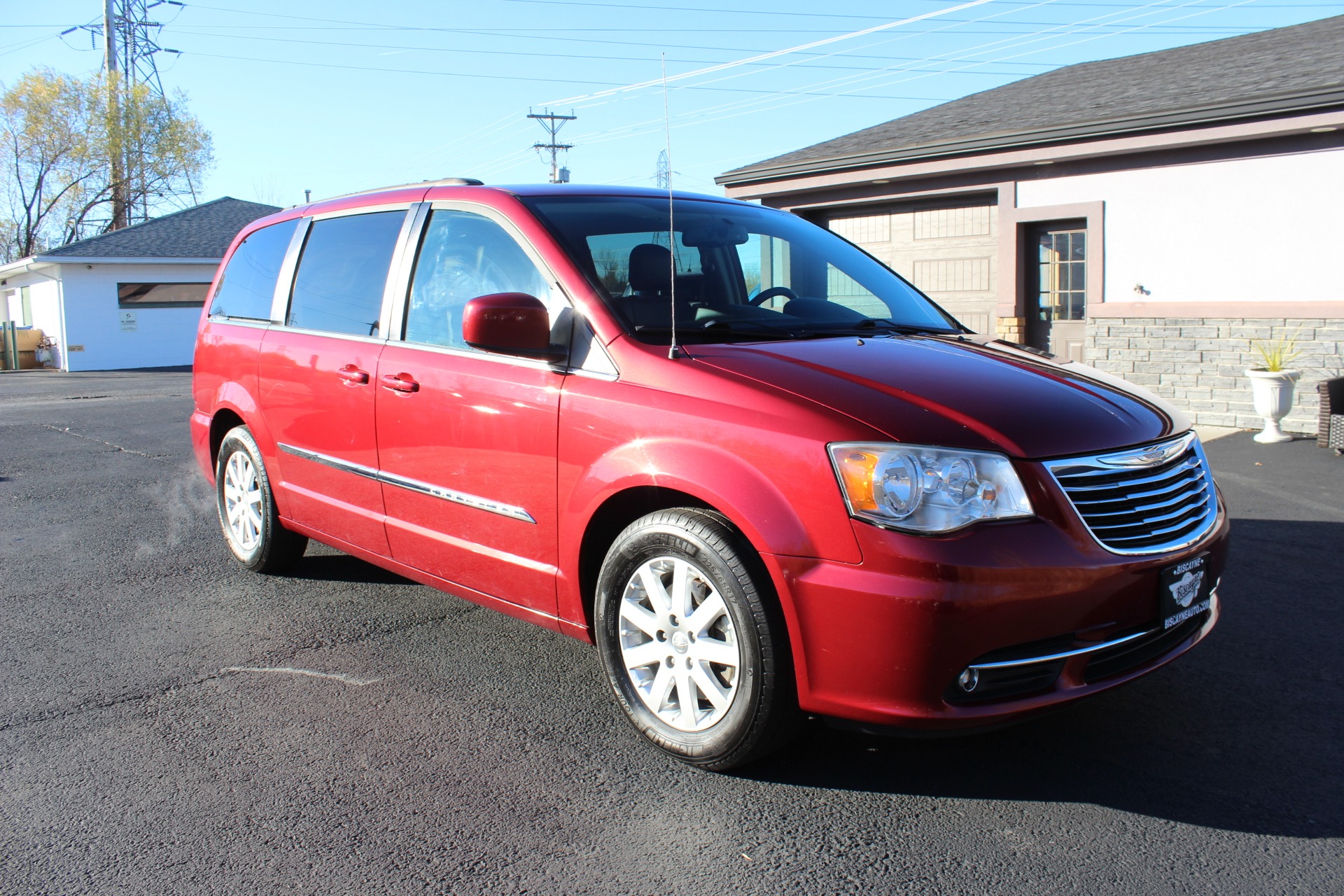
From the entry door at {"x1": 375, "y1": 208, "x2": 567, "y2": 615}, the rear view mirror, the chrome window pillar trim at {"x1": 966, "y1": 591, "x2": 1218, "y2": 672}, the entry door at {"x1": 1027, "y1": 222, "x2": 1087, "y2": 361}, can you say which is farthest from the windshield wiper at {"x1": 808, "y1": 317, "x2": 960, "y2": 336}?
the entry door at {"x1": 1027, "y1": 222, "x2": 1087, "y2": 361}

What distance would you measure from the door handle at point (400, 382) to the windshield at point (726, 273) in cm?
82

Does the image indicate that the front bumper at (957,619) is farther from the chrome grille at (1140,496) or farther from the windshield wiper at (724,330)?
the windshield wiper at (724,330)

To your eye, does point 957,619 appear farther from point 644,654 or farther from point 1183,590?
point 644,654

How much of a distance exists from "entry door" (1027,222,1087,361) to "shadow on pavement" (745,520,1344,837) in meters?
8.46

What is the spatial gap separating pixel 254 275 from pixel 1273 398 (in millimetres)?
8874

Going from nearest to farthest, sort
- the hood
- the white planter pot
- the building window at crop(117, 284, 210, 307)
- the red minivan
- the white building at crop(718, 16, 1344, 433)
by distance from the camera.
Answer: the red minivan < the hood < the white planter pot < the white building at crop(718, 16, 1344, 433) < the building window at crop(117, 284, 210, 307)

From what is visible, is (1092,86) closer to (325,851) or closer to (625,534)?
(625,534)

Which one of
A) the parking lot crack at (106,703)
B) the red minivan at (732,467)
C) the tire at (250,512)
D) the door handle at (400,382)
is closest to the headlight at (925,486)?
the red minivan at (732,467)

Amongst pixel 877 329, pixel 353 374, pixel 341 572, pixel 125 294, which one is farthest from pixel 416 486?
pixel 125 294

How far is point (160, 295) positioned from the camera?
1241 inches

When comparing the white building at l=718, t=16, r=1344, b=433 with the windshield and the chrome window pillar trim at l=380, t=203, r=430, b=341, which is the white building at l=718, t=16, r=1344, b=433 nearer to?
the windshield

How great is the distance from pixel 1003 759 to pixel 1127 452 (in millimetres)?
1020

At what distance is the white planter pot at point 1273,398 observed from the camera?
959 cm

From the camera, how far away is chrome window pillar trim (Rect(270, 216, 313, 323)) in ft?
16.4
